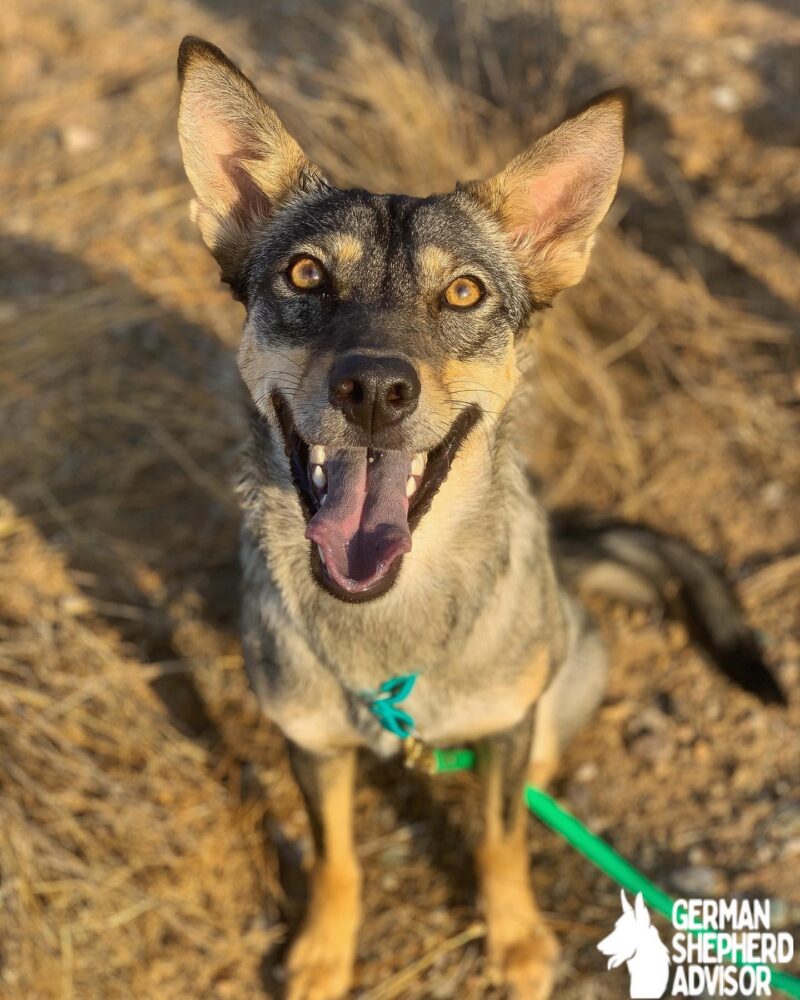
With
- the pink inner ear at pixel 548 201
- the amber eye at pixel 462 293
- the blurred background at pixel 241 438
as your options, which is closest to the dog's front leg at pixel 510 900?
the blurred background at pixel 241 438

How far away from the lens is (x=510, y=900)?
11.4 ft

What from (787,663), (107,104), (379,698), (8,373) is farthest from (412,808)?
(107,104)

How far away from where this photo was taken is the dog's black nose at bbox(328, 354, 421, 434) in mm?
2406

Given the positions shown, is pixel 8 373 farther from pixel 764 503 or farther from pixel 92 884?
pixel 764 503

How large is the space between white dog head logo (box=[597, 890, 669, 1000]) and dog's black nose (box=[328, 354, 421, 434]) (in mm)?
2047

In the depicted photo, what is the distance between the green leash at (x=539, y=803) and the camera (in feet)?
9.74

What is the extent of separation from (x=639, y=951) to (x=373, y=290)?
2.46 metres

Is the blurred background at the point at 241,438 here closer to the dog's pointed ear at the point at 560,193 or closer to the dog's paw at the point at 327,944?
the dog's paw at the point at 327,944

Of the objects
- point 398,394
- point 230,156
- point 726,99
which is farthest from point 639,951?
point 726,99

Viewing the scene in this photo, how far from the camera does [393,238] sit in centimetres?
282

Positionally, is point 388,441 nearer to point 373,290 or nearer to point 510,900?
point 373,290

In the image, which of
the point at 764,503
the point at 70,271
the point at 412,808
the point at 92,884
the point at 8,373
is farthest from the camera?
the point at 70,271

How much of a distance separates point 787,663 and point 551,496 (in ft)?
4.66

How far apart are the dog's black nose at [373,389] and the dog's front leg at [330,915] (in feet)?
4.65
